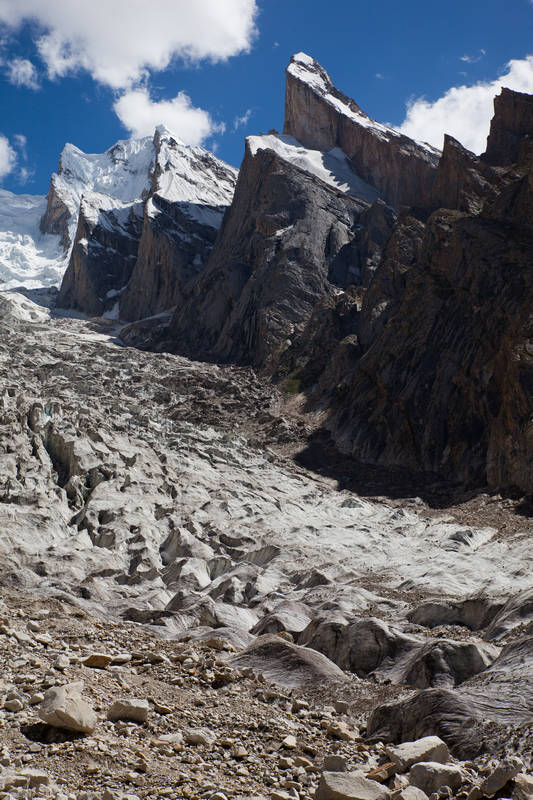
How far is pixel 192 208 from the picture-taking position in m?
157

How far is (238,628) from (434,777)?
9.96 m

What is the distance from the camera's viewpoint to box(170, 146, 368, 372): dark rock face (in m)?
98.1

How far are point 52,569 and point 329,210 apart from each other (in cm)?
10073

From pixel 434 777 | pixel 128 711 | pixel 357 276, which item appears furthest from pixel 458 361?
pixel 434 777

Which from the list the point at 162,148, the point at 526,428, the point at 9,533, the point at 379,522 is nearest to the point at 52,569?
the point at 9,533

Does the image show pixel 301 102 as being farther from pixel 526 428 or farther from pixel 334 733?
pixel 334 733

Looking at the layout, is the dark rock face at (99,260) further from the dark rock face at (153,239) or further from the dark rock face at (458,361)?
the dark rock face at (458,361)

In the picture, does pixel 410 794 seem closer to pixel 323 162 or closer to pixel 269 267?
pixel 269 267

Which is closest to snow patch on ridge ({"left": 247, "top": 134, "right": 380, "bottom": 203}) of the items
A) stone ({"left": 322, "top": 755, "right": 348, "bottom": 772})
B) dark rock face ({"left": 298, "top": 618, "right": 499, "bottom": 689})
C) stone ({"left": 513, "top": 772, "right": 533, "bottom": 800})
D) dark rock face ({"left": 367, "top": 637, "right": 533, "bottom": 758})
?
dark rock face ({"left": 298, "top": 618, "right": 499, "bottom": 689})

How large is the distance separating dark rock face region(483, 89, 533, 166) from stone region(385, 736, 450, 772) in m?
88.1

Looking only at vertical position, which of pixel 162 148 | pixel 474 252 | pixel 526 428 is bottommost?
pixel 526 428

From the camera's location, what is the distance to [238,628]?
657 inches

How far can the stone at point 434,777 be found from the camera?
7074 millimetres

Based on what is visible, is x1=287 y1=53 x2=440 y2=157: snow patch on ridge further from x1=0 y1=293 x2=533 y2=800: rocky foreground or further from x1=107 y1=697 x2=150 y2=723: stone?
x1=107 y1=697 x2=150 y2=723: stone
